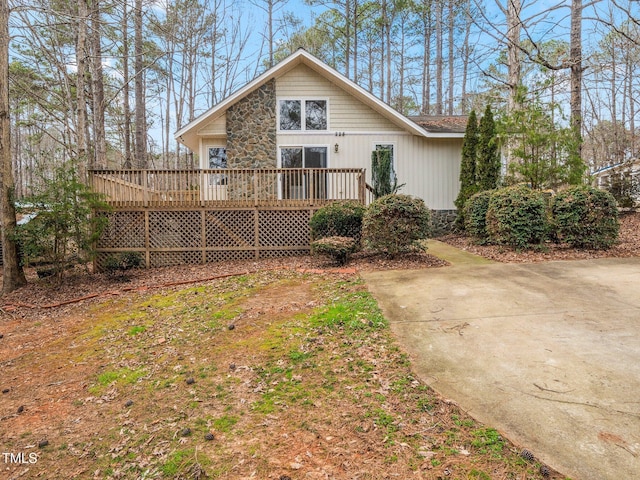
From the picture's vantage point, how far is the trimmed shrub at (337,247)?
7.63 meters

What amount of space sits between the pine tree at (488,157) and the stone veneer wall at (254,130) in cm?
626

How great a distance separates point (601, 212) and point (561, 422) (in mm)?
6660

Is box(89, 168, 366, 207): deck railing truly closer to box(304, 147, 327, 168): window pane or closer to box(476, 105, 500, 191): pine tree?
box(304, 147, 327, 168): window pane

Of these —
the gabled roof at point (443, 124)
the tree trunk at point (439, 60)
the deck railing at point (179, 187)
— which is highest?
the tree trunk at point (439, 60)

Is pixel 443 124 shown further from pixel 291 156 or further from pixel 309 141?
pixel 291 156

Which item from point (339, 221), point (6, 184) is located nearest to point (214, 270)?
point (339, 221)

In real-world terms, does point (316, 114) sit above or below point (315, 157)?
above

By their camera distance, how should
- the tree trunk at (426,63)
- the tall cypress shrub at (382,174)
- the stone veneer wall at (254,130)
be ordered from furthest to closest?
the tree trunk at (426,63) < the stone veneer wall at (254,130) < the tall cypress shrub at (382,174)

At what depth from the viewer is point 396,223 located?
7523 millimetres

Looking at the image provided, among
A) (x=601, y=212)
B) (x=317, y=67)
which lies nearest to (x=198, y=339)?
(x=601, y=212)

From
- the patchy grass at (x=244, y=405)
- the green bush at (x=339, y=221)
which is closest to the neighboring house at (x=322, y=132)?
the green bush at (x=339, y=221)

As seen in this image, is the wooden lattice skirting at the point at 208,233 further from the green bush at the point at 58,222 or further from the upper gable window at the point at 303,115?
the upper gable window at the point at 303,115

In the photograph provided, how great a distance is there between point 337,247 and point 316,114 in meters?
6.28

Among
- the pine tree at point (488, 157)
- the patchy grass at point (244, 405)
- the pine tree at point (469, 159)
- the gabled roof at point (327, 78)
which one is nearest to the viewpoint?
the patchy grass at point (244, 405)
